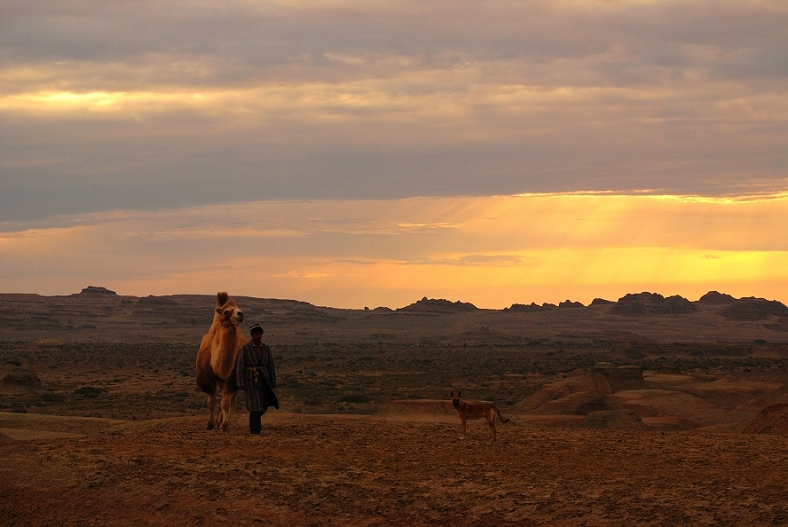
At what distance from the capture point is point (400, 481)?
13102mm

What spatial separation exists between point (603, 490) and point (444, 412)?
22.0m

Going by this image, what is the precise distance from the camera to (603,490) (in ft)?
Result: 39.8

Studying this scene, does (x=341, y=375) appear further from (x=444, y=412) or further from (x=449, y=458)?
(x=449, y=458)

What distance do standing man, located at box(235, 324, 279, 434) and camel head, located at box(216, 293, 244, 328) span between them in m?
0.32

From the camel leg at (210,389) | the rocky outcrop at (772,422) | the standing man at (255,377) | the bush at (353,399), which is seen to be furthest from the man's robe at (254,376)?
the bush at (353,399)

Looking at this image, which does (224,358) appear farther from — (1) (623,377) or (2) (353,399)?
(1) (623,377)

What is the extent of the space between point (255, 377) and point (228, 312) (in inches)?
55.0

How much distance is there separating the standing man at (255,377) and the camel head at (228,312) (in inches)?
12.7

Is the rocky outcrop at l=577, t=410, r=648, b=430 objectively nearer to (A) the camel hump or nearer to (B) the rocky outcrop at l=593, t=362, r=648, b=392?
(A) the camel hump

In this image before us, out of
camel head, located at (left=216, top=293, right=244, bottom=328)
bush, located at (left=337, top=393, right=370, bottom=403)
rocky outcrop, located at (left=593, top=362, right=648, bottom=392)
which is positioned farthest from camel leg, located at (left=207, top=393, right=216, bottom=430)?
rocky outcrop, located at (left=593, top=362, right=648, bottom=392)

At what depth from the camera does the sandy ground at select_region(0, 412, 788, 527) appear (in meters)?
11.7

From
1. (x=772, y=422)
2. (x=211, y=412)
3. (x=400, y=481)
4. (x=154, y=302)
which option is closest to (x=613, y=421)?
(x=772, y=422)

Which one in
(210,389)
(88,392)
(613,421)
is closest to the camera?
(210,389)

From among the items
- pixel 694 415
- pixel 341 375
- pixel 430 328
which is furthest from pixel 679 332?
Result: pixel 694 415
